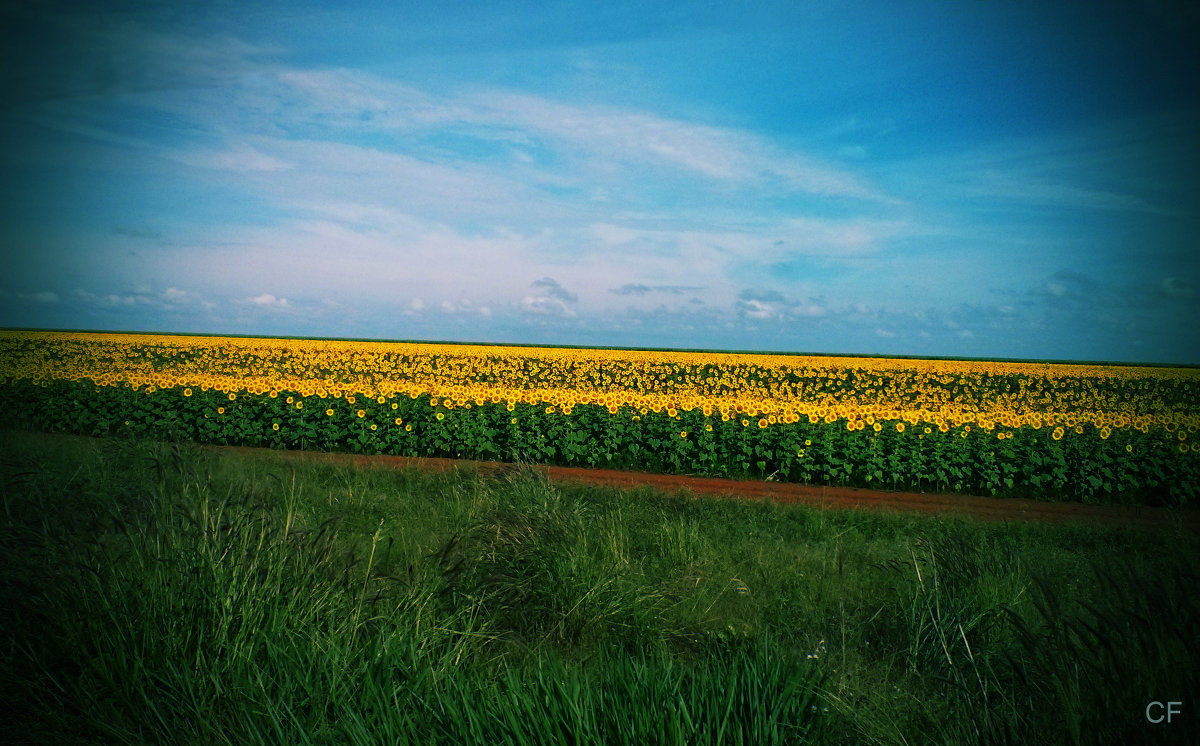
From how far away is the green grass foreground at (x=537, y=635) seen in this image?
2.79 m

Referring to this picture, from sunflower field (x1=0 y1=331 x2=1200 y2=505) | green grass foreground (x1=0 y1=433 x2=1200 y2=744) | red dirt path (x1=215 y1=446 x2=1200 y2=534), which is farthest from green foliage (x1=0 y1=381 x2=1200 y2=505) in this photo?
green grass foreground (x1=0 y1=433 x2=1200 y2=744)

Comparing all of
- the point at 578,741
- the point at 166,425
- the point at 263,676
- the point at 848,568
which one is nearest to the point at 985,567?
the point at 848,568

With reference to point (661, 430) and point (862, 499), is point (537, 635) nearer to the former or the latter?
point (862, 499)

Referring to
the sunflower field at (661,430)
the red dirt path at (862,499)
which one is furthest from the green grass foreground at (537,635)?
the sunflower field at (661,430)

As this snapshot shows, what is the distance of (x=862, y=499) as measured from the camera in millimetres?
10781

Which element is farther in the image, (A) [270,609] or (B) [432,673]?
(A) [270,609]

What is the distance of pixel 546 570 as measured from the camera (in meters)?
5.53

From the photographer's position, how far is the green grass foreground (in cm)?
279

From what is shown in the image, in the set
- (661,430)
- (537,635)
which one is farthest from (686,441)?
(537,635)

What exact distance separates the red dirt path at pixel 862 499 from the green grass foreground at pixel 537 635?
2.86 metres

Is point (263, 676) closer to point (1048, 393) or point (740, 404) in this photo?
point (740, 404)

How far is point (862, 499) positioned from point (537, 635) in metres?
7.13

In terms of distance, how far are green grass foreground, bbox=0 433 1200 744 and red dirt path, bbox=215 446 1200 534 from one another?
2.86m

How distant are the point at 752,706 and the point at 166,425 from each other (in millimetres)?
15229
